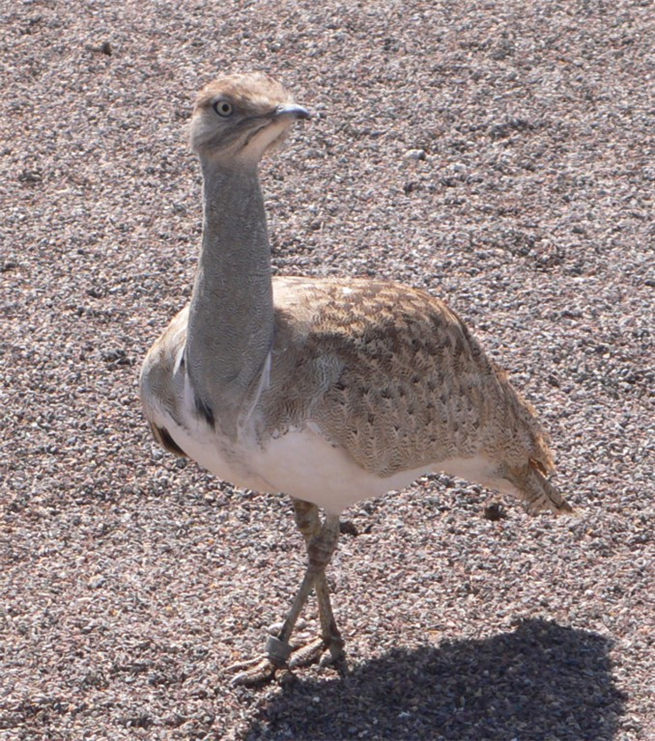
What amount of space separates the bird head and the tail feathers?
1790 millimetres

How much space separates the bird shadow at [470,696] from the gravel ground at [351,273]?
0.04 feet

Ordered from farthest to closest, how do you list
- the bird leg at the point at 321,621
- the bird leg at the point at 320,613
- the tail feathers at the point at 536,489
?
1. the tail feathers at the point at 536,489
2. the bird leg at the point at 321,621
3. the bird leg at the point at 320,613

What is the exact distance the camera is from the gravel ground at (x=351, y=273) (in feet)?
16.9

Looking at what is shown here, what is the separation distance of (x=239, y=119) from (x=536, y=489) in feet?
6.67

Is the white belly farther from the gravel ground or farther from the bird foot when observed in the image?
the gravel ground

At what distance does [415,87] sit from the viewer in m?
9.31

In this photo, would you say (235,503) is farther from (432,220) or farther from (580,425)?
(432,220)

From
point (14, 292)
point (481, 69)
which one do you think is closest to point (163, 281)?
point (14, 292)

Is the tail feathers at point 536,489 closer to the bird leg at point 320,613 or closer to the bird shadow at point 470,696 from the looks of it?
the bird shadow at point 470,696

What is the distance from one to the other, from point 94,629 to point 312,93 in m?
4.98

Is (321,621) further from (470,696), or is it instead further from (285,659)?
(470,696)

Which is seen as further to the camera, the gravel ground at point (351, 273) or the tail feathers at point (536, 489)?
the tail feathers at point (536, 489)

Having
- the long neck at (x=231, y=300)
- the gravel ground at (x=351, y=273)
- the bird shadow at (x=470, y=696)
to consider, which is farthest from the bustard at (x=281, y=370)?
the gravel ground at (x=351, y=273)

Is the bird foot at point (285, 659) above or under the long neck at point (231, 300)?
under
